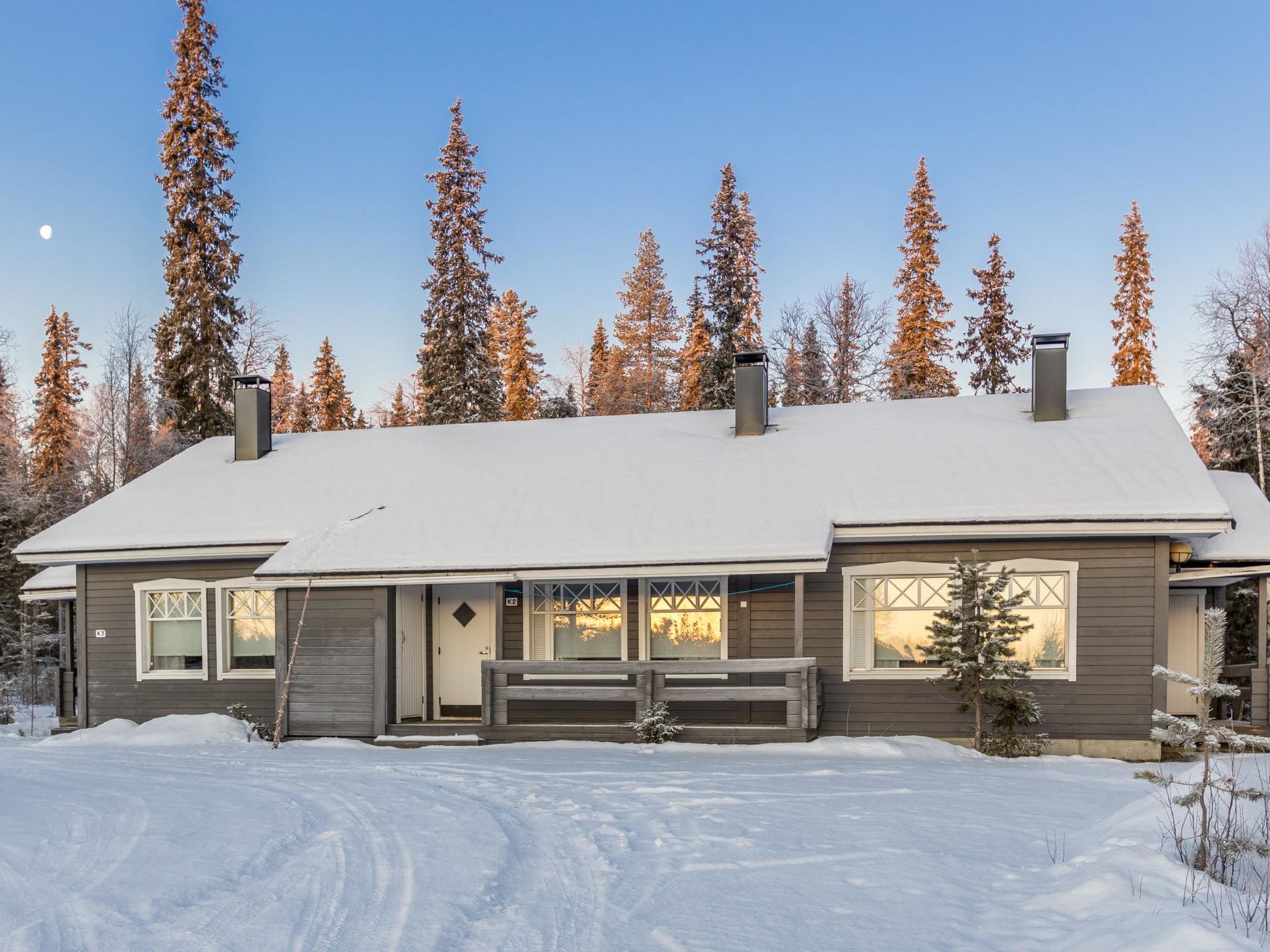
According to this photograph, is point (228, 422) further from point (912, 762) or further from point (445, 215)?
point (912, 762)

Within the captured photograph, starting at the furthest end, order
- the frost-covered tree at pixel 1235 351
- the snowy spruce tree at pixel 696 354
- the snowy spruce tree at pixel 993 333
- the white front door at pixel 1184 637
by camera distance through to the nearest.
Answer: the snowy spruce tree at pixel 696 354 → the snowy spruce tree at pixel 993 333 → the frost-covered tree at pixel 1235 351 → the white front door at pixel 1184 637

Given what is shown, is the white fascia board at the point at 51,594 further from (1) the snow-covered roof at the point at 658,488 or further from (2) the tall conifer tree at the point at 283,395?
(2) the tall conifer tree at the point at 283,395

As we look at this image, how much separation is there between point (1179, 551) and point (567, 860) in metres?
8.76

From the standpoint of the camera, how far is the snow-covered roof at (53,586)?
15008 millimetres

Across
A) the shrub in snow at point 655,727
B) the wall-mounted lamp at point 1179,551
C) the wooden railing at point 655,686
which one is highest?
the wall-mounted lamp at point 1179,551

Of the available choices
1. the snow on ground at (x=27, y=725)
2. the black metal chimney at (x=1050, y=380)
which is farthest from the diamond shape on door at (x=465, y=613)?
the black metal chimney at (x=1050, y=380)

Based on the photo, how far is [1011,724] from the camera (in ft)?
35.6

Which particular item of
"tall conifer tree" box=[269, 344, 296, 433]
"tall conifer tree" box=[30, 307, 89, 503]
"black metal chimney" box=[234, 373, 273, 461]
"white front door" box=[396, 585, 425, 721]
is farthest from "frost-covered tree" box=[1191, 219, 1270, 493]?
"tall conifer tree" box=[30, 307, 89, 503]

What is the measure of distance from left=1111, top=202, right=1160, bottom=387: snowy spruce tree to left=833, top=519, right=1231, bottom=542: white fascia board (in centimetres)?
2245

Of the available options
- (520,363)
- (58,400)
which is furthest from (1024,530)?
(58,400)

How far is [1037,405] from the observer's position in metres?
13.7

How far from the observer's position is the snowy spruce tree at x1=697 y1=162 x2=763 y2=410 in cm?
3097

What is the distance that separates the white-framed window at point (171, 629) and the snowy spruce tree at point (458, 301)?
13.7 metres

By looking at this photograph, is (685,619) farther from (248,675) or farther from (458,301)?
(458,301)
